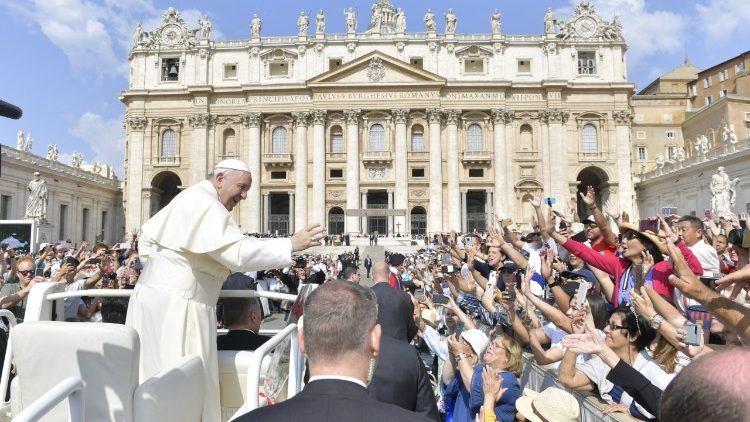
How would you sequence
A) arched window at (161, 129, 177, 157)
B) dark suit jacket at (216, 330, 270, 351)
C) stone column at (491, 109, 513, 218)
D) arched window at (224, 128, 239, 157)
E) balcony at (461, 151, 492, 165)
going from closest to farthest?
dark suit jacket at (216, 330, 270, 351) → stone column at (491, 109, 513, 218) → balcony at (461, 151, 492, 165) → arched window at (224, 128, 239, 157) → arched window at (161, 129, 177, 157)

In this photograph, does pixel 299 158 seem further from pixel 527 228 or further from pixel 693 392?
pixel 693 392

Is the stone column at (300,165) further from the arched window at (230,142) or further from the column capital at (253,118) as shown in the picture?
the arched window at (230,142)

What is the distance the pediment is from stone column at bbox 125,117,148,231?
15541 mm

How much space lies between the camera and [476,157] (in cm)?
4500

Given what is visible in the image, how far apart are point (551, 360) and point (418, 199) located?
4075 centimetres

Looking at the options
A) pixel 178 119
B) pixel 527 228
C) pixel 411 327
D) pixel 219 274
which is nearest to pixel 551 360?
pixel 411 327

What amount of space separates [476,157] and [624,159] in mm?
12535

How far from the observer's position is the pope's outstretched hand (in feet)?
10.6

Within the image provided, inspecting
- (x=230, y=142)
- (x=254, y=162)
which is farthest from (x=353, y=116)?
(x=230, y=142)

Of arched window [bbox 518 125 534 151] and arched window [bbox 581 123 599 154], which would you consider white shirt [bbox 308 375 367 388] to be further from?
arched window [bbox 581 123 599 154]

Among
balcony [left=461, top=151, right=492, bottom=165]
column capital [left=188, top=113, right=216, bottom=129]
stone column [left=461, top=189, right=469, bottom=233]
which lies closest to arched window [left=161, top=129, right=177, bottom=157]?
column capital [left=188, top=113, right=216, bottom=129]

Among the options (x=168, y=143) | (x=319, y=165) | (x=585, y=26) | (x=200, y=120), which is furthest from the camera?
(x=168, y=143)

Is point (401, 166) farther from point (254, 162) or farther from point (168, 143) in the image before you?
point (168, 143)

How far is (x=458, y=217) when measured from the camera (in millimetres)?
44500
